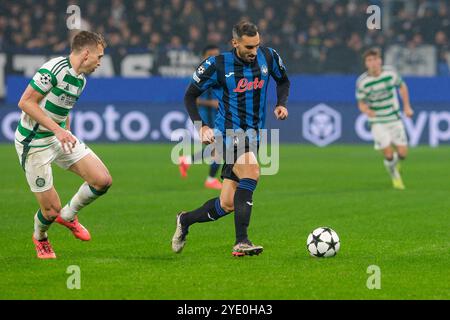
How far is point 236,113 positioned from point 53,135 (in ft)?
5.51

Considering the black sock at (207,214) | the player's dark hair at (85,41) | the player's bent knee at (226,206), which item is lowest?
the black sock at (207,214)

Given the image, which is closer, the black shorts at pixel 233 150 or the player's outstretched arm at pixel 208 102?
the black shorts at pixel 233 150

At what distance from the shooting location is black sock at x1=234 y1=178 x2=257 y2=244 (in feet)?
28.0

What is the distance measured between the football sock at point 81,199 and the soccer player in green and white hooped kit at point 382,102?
8107 millimetres

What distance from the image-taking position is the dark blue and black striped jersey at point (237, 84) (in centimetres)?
880

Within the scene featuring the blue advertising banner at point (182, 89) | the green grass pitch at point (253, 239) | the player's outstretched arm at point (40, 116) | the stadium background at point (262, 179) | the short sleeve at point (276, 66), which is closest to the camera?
the green grass pitch at point (253, 239)

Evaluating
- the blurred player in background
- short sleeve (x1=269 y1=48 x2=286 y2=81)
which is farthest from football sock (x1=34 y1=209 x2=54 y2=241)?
the blurred player in background

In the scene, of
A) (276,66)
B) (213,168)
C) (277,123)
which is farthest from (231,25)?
(276,66)

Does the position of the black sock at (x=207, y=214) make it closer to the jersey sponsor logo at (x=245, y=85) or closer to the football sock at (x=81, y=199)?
the football sock at (x=81, y=199)

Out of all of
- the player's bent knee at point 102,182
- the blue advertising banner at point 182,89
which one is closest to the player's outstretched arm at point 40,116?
the player's bent knee at point 102,182

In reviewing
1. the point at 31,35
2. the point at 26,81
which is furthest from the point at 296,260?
the point at 31,35

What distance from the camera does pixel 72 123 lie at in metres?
24.5

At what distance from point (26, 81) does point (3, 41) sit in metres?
2.31
